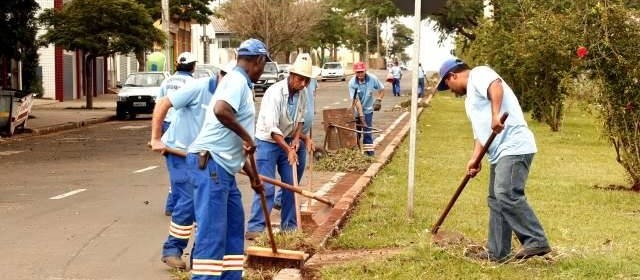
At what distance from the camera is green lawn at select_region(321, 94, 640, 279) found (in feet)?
23.3

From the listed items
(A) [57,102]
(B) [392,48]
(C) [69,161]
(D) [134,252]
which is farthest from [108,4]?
(B) [392,48]

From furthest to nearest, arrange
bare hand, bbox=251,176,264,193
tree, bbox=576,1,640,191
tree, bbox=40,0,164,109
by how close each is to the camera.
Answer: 1. tree, bbox=40,0,164,109
2. tree, bbox=576,1,640,191
3. bare hand, bbox=251,176,264,193

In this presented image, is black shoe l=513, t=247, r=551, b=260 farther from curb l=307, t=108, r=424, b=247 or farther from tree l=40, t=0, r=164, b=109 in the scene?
tree l=40, t=0, r=164, b=109

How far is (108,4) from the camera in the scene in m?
32.5

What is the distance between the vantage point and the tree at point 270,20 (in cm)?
6384

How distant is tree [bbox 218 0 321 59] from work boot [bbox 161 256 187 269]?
5560 centimetres

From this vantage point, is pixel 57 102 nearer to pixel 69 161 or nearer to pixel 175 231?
pixel 69 161

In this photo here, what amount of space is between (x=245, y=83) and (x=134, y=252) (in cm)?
297

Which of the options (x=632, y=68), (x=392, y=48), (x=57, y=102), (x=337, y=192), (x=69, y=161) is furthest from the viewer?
(x=392, y=48)

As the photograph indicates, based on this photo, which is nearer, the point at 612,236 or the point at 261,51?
the point at 261,51

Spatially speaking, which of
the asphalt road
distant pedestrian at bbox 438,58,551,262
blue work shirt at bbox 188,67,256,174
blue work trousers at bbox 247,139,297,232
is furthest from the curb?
blue work shirt at bbox 188,67,256,174

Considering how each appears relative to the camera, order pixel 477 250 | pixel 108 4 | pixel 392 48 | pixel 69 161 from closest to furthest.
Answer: pixel 477 250 → pixel 69 161 → pixel 108 4 → pixel 392 48

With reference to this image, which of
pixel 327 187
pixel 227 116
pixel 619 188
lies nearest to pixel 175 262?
pixel 227 116

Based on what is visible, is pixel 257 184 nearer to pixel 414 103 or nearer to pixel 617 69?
pixel 414 103
